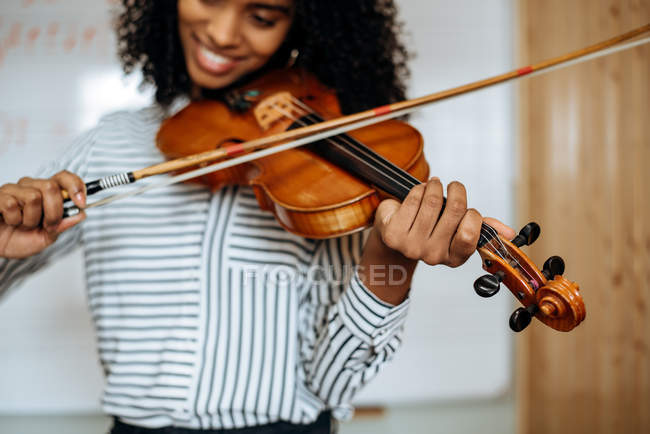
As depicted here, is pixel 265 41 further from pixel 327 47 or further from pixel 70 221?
pixel 70 221

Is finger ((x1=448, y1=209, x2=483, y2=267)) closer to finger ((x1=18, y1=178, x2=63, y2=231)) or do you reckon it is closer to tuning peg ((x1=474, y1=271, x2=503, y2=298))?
tuning peg ((x1=474, y1=271, x2=503, y2=298))

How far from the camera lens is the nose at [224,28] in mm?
612

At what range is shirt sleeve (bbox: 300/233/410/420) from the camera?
50 cm

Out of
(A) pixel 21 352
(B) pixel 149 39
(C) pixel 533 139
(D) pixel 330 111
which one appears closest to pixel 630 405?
(C) pixel 533 139

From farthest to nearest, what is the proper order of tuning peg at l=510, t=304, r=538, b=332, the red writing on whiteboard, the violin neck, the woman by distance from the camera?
the red writing on whiteboard → the woman → the violin neck → tuning peg at l=510, t=304, r=538, b=332

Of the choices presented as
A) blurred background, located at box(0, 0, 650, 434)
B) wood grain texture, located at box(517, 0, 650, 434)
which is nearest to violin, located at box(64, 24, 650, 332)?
blurred background, located at box(0, 0, 650, 434)

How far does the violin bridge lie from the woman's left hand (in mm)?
308

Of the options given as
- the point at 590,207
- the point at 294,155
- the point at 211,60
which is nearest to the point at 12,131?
the point at 211,60

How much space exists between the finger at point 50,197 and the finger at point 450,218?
39 centimetres

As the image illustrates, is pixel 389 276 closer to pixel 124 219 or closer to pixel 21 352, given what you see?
pixel 124 219

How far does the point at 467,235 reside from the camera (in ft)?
1.26

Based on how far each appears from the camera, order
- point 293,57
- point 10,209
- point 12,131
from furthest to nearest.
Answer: point 12,131
point 293,57
point 10,209

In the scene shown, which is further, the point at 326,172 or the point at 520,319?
the point at 326,172

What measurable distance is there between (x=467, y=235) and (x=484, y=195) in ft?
2.79
